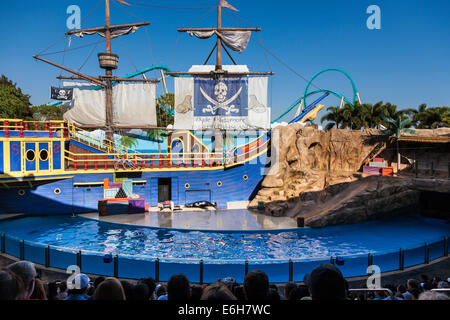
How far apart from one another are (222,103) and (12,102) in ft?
85.5

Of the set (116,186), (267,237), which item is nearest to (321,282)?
(267,237)

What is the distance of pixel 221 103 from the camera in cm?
3141

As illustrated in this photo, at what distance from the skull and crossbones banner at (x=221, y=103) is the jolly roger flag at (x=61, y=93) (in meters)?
12.2

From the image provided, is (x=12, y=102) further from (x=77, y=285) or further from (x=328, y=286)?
(x=328, y=286)

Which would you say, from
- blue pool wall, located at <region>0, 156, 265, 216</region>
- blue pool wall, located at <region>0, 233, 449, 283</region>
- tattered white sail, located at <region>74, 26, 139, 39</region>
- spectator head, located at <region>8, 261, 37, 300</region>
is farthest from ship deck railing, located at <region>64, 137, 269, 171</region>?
spectator head, located at <region>8, 261, 37, 300</region>

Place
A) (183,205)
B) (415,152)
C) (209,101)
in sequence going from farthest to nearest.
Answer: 1. (209,101)
2. (415,152)
3. (183,205)

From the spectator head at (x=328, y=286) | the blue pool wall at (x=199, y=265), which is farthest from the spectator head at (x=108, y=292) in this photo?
the blue pool wall at (x=199, y=265)

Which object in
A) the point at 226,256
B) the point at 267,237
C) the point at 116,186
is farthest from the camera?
the point at 116,186

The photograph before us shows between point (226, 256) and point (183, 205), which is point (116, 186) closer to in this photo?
point (183, 205)

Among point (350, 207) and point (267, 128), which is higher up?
point (267, 128)

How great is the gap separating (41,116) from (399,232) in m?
58.8

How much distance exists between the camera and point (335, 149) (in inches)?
1116

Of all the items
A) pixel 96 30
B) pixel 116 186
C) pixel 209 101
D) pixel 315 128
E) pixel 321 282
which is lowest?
pixel 116 186

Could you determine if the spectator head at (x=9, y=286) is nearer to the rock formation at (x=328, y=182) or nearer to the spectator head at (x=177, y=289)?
the spectator head at (x=177, y=289)
